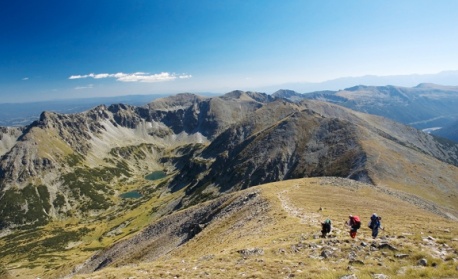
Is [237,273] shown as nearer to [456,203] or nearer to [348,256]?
[348,256]

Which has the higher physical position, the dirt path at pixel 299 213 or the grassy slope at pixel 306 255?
the grassy slope at pixel 306 255

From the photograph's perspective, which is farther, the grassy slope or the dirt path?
the dirt path

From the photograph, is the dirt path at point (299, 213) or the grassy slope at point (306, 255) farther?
the dirt path at point (299, 213)

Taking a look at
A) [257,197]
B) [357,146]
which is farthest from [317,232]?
[357,146]

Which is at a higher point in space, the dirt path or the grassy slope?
the grassy slope

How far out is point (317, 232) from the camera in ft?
119

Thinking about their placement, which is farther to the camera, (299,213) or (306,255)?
(299,213)

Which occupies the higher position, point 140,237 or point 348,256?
point 348,256

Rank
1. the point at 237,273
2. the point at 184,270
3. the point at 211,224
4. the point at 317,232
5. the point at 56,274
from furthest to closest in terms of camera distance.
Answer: the point at 56,274 < the point at 211,224 < the point at 317,232 < the point at 184,270 < the point at 237,273

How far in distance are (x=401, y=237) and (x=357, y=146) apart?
6101 inches

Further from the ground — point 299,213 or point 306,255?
point 306,255

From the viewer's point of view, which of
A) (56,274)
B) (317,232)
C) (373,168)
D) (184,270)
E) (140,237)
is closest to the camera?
(184,270)

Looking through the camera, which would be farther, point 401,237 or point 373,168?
point 373,168

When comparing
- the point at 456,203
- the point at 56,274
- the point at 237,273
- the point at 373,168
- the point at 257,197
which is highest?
the point at 237,273
